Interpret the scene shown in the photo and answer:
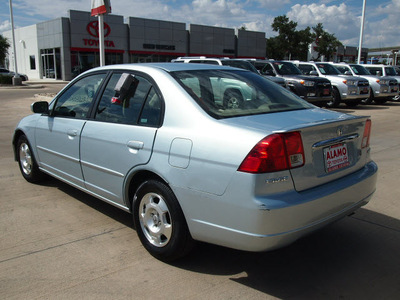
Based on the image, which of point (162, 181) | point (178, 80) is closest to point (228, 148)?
point (162, 181)

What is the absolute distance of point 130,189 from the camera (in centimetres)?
360

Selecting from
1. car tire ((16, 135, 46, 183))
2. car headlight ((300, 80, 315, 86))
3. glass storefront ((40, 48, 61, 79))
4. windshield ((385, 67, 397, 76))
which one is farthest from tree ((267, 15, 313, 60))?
car tire ((16, 135, 46, 183))

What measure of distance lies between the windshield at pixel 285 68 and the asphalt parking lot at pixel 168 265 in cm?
1111

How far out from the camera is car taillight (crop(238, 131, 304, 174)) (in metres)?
2.59

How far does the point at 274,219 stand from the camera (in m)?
2.57

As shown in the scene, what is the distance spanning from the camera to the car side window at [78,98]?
414cm

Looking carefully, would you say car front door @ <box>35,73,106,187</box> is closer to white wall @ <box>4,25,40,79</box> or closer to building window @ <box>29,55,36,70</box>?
white wall @ <box>4,25,40,79</box>

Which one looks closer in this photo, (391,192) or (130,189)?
(130,189)

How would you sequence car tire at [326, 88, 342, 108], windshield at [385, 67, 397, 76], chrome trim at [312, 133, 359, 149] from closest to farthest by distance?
1. chrome trim at [312, 133, 359, 149]
2. car tire at [326, 88, 342, 108]
3. windshield at [385, 67, 397, 76]

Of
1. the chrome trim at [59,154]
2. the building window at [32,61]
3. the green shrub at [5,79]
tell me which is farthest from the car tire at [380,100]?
the building window at [32,61]

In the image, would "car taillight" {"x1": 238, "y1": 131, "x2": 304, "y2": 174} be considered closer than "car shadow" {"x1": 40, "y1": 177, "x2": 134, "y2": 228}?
Yes

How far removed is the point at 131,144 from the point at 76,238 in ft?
3.76

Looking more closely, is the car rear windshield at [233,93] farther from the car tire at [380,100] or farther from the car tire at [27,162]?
the car tire at [380,100]

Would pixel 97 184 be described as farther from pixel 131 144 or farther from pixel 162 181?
pixel 162 181
